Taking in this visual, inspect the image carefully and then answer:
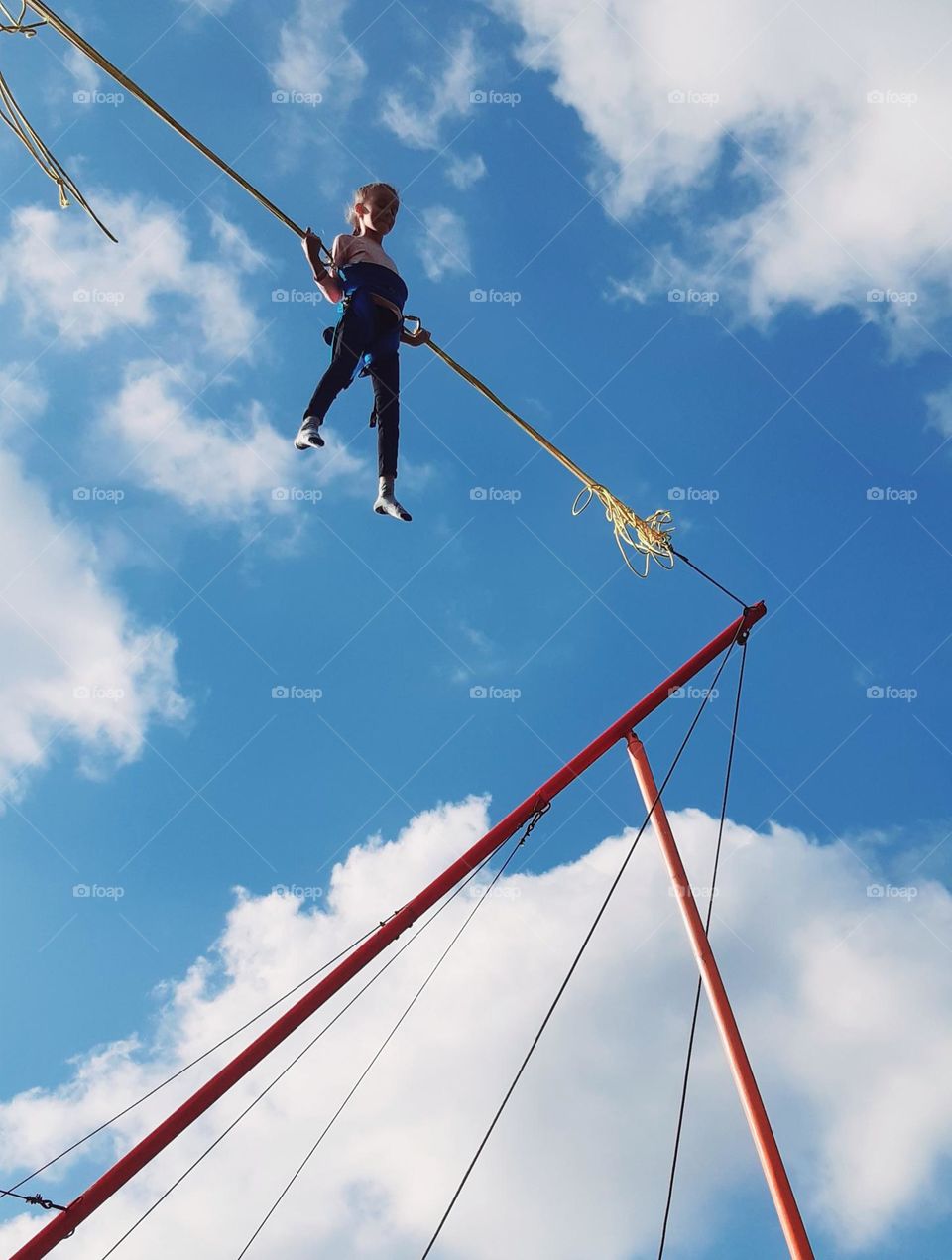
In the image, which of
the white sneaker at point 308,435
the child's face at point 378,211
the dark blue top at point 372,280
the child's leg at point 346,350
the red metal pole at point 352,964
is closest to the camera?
the red metal pole at point 352,964

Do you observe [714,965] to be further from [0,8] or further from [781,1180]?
→ [0,8]

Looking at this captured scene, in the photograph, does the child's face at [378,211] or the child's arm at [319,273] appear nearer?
the child's arm at [319,273]

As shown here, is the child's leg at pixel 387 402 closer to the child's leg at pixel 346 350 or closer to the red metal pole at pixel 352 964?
the child's leg at pixel 346 350

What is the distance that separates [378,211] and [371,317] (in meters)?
0.98

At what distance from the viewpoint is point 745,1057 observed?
24.8ft

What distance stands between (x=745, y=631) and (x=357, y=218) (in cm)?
489

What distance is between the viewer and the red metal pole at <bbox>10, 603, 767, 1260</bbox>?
6.59m

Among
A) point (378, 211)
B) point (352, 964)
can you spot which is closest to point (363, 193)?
point (378, 211)

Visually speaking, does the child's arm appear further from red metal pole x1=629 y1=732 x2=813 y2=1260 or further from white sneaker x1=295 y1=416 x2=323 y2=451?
red metal pole x1=629 y1=732 x2=813 y2=1260

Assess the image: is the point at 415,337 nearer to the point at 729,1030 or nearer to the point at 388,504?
the point at 388,504

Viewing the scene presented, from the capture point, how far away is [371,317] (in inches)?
308

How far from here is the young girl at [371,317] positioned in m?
7.70

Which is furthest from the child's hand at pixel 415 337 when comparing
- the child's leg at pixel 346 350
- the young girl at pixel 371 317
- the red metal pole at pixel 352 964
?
the red metal pole at pixel 352 964

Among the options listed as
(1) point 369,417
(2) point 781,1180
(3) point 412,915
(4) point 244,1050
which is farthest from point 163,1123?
(1) point 369,417
